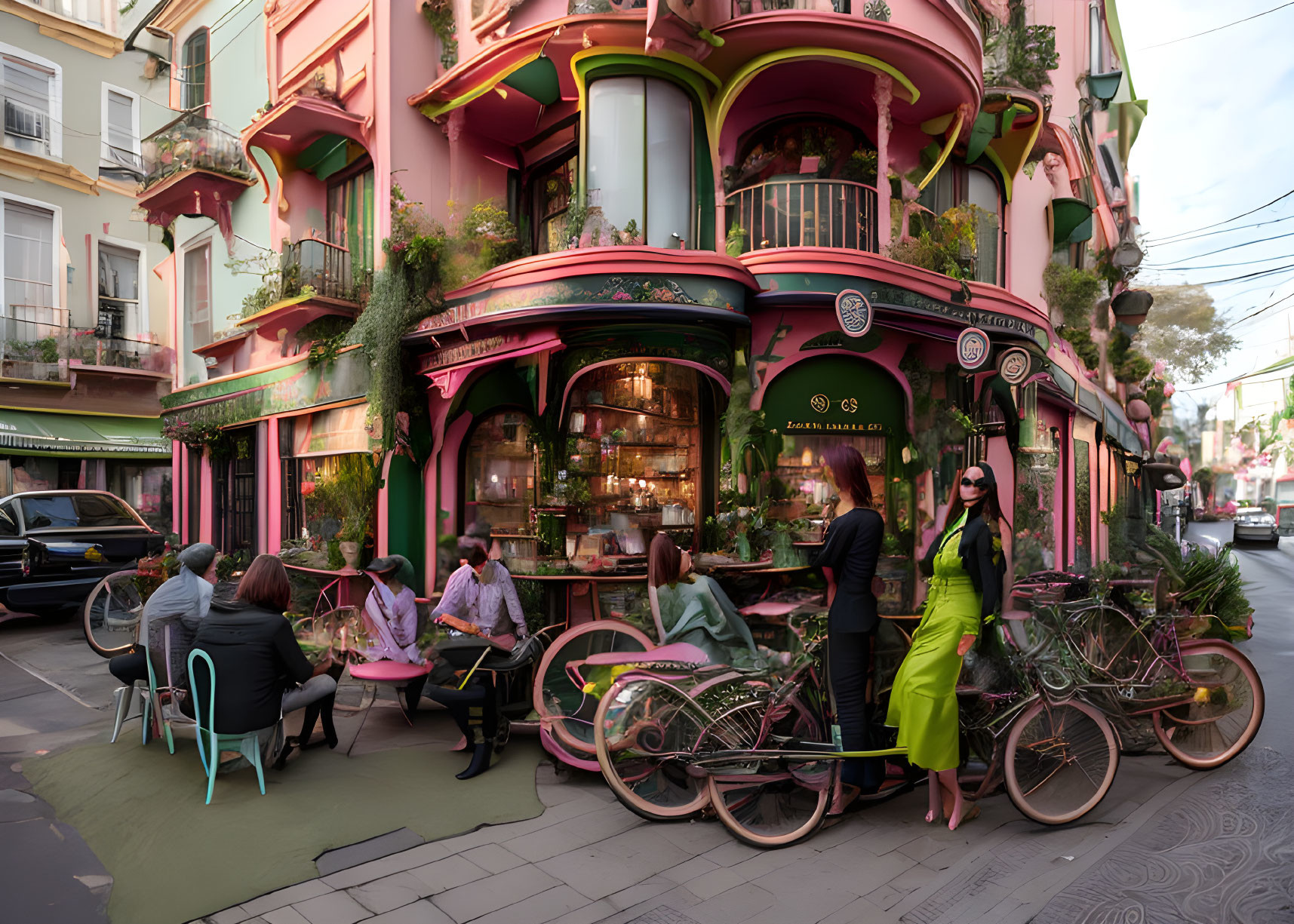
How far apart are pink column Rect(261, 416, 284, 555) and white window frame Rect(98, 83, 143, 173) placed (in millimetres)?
12469

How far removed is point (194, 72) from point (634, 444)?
13.3m

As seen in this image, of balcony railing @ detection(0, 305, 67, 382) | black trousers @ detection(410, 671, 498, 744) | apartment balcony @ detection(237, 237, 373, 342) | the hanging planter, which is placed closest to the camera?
black trousers @ detection(410, 671, 498, 744)

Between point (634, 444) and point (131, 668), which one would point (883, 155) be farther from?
point (131, 668)

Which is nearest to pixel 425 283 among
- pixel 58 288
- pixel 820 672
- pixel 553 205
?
pixel 553 205

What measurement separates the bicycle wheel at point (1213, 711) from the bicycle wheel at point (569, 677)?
160 inches

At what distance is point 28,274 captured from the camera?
18672 mm

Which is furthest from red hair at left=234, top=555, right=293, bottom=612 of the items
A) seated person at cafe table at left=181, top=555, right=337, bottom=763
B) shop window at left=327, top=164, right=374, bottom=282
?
shop window at left=327, top=164, right=374, bottom=282

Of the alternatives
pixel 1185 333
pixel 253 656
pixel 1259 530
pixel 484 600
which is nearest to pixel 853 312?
pixel 484 600

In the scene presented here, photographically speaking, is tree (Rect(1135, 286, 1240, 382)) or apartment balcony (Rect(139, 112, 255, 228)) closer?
apartment balcony (Rect(139, 112, 255, 228))

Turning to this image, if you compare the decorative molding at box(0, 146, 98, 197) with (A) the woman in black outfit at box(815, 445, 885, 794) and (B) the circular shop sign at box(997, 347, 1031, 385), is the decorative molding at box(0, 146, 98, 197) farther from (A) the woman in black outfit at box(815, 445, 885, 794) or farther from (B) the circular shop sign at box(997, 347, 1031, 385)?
(A) the woman in black outfit at box(815, 445, 885, 794)

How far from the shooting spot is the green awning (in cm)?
934

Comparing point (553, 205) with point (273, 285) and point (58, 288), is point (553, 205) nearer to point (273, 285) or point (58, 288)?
point (273, 285)

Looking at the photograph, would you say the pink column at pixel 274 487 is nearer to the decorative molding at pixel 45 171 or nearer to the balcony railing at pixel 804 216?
the balcony railing at pixel 804 216

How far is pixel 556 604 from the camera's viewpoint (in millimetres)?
7414
